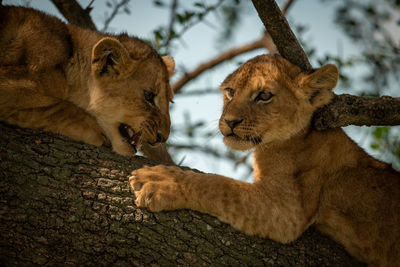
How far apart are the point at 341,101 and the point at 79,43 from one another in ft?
9.02

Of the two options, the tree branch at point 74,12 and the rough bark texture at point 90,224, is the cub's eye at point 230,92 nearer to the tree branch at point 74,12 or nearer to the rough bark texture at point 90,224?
the rough bark texture at point 90,224

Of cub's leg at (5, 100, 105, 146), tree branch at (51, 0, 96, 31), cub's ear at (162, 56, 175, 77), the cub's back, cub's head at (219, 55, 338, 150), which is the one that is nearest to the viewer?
cub's leg at (5, 100, 105, 146)

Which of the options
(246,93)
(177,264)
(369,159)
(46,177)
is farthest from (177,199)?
(369,159)

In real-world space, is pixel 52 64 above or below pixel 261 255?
above

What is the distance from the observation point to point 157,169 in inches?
141

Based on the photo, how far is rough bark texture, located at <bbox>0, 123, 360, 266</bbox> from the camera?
2.80 metres

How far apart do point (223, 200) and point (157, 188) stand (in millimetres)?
591

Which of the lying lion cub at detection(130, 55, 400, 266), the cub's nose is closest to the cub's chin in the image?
the lying lion cub at detection(130, 55, 400, 266)

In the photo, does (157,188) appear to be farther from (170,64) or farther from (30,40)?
(170,64)

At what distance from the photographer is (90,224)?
284 cm

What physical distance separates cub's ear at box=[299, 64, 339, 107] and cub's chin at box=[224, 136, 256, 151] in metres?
0.77

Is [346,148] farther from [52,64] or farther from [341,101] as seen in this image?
[52,64]

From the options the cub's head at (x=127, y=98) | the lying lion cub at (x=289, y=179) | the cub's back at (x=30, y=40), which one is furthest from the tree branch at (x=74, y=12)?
the lying lion cub at (x=289, y=179)

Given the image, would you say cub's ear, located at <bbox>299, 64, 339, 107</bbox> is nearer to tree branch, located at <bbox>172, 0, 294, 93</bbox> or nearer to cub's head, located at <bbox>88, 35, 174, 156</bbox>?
cub's head, located at <bbox>88, 35, 174, 156</bbox>
